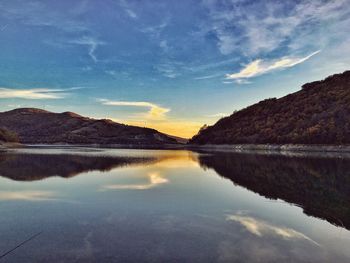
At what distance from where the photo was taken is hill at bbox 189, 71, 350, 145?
11256cm

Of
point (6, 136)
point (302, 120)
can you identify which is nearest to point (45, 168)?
point (302, 120)

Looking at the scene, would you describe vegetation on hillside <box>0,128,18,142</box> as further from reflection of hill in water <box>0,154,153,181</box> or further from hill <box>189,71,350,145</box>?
reflection of hill in water <box>0,154,153,181</box>

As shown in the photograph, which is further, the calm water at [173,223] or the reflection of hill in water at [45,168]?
the reflection of hill in water at [45,168]

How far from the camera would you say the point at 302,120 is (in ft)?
438

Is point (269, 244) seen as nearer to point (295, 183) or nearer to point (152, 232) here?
point (152, 232)

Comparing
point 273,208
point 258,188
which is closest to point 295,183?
point 258,188

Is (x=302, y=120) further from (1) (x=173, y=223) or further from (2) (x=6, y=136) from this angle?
(1) (x=173, y=223)

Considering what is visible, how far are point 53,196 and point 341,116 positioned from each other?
11621 centimetres

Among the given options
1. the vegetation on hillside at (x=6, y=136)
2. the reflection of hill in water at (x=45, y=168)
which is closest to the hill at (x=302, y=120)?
the reflection of hill in water at (x=45, y=168)

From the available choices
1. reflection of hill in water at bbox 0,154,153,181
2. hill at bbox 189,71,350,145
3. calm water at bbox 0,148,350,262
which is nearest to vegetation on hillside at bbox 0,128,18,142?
hill at bbox 189,71,350,145

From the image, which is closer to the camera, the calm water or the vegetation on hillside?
the calm water

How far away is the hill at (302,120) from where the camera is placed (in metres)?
113

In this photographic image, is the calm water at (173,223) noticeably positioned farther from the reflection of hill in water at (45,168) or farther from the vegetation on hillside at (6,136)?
the vegetation on hillside at (6,136)

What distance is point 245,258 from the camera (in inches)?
360
